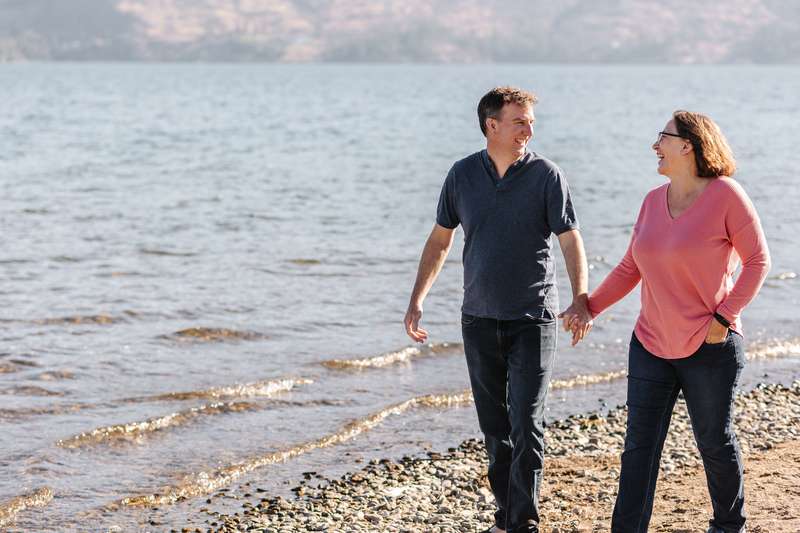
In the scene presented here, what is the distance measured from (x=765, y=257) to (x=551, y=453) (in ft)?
12.2

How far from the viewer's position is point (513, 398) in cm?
581

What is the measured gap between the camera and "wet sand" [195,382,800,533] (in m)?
6.72

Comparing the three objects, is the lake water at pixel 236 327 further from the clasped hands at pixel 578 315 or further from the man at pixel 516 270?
the clasped hands at pixel 578 315

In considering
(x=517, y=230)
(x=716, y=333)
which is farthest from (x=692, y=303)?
(x=517, y=230)

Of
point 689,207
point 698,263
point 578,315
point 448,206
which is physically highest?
point 689,207

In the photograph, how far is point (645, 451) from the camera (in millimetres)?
5422

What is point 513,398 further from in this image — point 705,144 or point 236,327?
point 236,327

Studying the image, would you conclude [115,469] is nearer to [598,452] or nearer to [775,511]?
[598,452]

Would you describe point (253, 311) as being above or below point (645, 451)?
below

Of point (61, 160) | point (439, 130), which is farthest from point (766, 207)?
point (439, 130)

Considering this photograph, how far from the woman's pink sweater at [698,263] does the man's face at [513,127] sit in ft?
2.64

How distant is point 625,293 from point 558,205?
594mm

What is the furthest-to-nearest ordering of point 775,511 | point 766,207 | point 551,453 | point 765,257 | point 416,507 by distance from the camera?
point 766,207
point 551,453
point 416,507
point 775,511
point 765,257

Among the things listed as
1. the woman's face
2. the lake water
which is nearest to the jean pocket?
the woman's face
